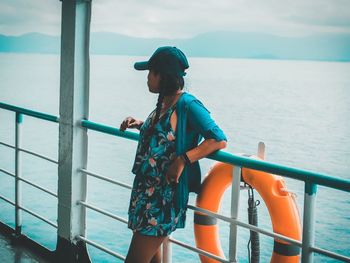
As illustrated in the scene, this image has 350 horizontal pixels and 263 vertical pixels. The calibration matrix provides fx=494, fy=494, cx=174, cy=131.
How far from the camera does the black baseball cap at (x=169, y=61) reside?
1602 millimetres

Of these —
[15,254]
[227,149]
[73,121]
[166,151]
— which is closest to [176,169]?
[166,151]

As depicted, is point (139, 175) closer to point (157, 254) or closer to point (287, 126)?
point (157, 254)

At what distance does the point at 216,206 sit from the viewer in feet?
6.85

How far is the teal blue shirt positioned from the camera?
5.15ft

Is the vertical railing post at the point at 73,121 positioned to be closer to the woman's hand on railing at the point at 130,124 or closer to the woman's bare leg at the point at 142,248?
the woman's hand on railing at the point at 130,124

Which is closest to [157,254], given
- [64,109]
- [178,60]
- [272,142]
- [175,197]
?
[175,197]

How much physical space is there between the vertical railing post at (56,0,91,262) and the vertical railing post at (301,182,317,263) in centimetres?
126

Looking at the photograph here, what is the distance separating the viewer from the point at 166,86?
1.63m

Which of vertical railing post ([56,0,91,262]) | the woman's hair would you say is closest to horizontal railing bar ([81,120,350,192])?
the woman's hair

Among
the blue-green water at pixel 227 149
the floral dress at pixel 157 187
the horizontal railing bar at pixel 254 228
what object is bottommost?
the blue-green water at pixel 227 149

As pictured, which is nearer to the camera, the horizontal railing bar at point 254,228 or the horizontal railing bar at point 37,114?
the horizontal railing bar at point 254,228

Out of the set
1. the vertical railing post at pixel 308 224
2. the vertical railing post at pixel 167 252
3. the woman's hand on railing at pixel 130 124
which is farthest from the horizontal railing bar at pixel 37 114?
the vertical railing post at pixel 308 224

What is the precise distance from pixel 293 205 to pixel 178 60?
2.84ft

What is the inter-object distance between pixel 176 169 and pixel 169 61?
13.8 inches
